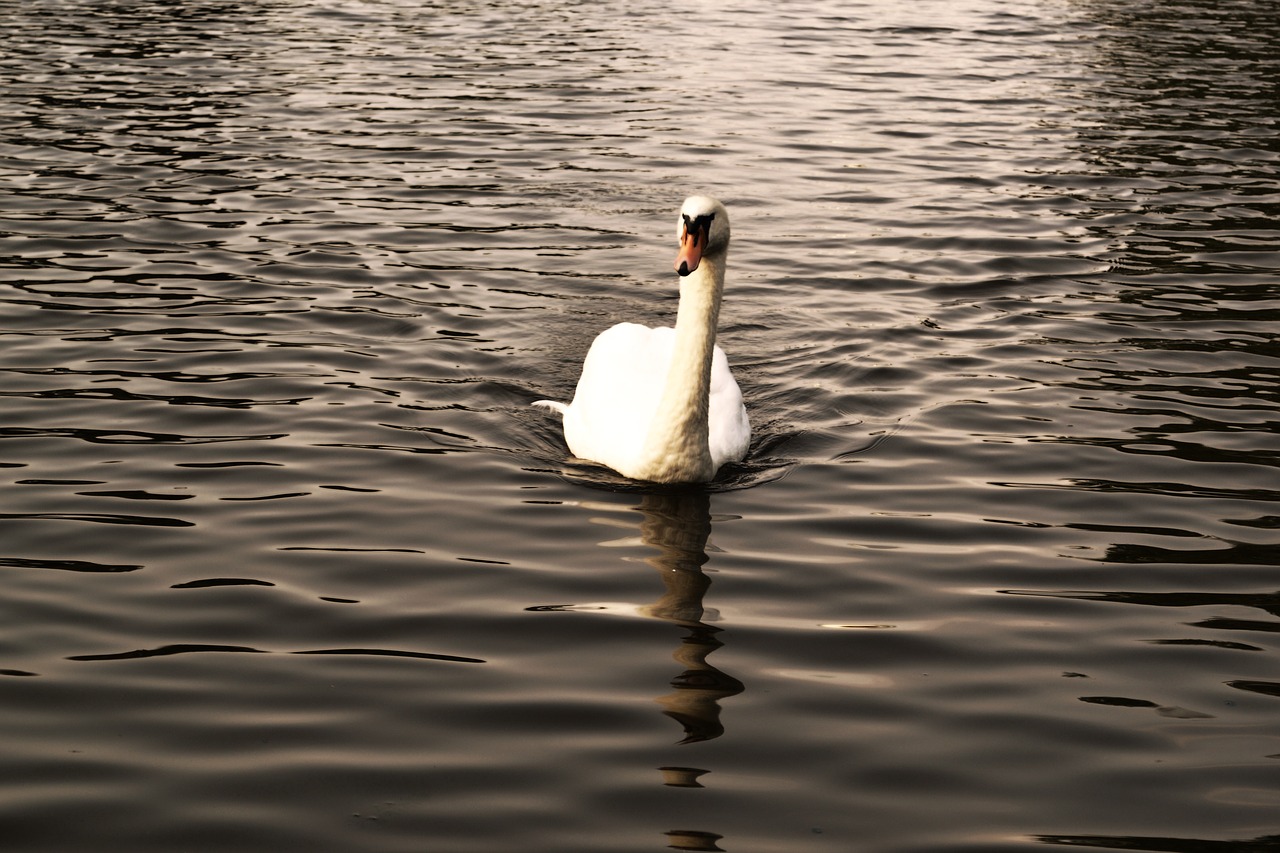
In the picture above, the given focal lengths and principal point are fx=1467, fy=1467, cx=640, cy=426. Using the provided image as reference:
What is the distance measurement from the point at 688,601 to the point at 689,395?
5.66 ft

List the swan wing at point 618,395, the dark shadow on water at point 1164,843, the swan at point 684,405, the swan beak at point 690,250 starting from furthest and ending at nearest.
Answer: the swan wing at point 618,395
the swan at point 684,405
the swan beak at point 690,250
the dark shadow on water at point 1164,843

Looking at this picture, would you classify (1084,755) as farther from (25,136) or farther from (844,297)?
(25,136)

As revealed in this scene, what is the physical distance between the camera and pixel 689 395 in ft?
28.4

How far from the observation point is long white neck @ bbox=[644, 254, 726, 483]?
865 cm

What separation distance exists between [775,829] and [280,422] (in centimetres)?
533

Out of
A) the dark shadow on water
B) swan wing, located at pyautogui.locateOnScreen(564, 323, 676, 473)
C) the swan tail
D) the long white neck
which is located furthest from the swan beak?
the dark shadow on water

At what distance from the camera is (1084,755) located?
590 cm

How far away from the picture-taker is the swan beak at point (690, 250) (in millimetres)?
8383

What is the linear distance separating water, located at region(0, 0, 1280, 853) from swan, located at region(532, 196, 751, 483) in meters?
Result: 0.23

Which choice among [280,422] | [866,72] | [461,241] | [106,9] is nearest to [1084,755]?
[280,422]

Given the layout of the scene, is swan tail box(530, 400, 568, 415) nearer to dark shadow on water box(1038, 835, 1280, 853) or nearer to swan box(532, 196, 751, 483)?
swan box(532, 196, 751, 483)

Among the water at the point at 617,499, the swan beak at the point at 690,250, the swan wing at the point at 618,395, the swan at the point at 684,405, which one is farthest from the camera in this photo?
the swan wing at the point at 618,395

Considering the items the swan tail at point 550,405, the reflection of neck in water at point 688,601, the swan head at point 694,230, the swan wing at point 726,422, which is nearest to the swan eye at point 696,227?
the swan head at point 694,230

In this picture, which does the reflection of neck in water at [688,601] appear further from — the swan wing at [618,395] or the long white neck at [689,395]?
the swan wing at [618,395]
